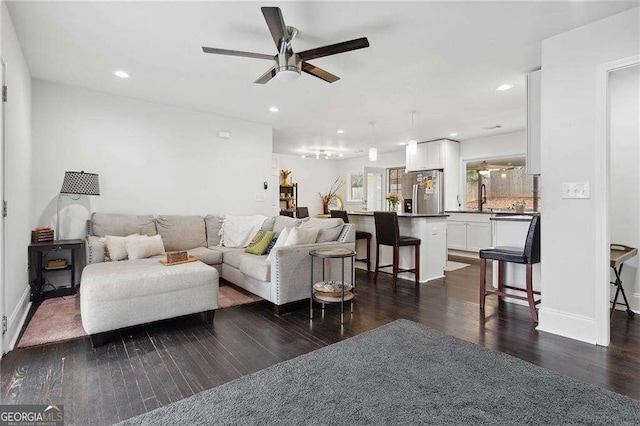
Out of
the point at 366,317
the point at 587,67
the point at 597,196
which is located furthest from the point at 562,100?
the point at 366,317

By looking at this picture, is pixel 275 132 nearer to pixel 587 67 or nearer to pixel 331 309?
pixel 331 309

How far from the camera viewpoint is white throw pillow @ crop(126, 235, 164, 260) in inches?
143

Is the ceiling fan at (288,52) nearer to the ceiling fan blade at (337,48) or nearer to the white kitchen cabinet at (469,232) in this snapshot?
the ceiling fan blade at (337,48)

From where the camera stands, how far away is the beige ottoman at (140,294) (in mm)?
2395

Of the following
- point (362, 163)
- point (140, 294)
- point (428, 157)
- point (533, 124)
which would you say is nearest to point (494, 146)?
point (428, 157)

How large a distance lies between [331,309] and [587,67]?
3100 millimetres

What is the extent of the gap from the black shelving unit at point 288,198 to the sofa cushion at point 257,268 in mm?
5054

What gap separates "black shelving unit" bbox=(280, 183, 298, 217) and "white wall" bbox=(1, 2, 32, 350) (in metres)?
5.77

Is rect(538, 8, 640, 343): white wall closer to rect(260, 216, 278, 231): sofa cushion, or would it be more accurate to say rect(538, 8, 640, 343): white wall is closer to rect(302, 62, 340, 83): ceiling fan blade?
rect(302, 62, 340, 83): ceiling fan blade

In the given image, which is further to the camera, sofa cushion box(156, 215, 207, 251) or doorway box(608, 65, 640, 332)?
sofa cushion box(156, 215, 207, 251)

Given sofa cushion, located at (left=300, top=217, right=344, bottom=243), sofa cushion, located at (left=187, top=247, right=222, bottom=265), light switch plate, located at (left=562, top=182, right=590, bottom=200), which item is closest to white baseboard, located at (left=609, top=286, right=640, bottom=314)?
light switch plate, located at (left=562, top=182, right=590, bottom=200)

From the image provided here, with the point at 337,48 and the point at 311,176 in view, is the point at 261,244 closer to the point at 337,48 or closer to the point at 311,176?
the point at 337,48

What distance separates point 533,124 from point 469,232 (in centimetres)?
368

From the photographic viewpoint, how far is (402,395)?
177cm
